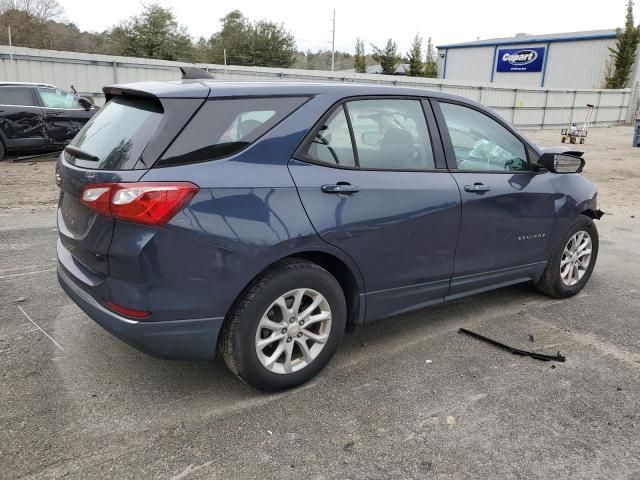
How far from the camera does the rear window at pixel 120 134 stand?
2.67m

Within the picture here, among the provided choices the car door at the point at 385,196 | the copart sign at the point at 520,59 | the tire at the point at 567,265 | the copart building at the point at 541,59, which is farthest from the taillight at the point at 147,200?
the copart sign at the point at 520,59

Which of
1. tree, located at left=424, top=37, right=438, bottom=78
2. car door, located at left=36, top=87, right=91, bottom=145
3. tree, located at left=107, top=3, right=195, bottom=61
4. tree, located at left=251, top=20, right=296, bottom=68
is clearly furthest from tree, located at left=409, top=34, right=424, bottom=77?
car door, located at left=36, top=87, right=91, bottom=145

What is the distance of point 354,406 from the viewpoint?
295 cm

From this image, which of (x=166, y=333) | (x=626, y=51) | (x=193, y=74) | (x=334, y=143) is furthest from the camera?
(x=626, y=51)

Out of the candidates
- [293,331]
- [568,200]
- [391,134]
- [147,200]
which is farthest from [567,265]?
→ [147,200]

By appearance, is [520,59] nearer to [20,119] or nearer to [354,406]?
[20,119]

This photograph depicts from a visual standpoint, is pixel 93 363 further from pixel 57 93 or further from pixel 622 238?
pixel 57 93

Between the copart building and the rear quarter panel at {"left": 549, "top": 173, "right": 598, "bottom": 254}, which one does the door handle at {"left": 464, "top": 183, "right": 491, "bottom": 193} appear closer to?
the rear quarter panel at {"left": 549, "top": 173, "right": 598, "bottom": 254}

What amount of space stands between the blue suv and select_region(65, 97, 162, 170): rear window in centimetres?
1

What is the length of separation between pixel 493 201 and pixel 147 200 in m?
2.37

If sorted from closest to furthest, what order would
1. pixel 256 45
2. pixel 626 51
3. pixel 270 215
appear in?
pixel 270 215, pixel 626 51, pixel 256 45

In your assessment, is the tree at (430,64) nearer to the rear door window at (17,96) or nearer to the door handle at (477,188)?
the rear door window at (17,96)

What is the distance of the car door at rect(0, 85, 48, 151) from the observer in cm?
1121

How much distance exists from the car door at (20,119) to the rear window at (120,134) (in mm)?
9593
